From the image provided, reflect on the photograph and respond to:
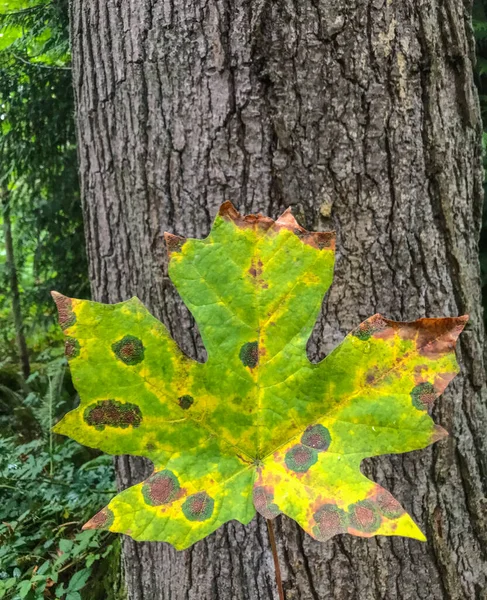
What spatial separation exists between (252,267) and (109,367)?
0.21 meters

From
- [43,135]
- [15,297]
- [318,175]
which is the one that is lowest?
[15,297]

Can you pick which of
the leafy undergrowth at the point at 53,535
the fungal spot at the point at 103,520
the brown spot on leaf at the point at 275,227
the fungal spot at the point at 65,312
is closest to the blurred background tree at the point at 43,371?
the leafy undergrowth at the point at 53,535

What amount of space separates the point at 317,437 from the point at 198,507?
16 cm

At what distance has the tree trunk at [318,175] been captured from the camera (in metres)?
0.96

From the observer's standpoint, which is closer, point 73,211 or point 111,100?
point 111,100

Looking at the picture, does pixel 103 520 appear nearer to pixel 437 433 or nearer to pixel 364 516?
pixel 364 516

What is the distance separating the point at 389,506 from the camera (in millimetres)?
516

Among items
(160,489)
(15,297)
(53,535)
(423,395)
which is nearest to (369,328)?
(423,395)

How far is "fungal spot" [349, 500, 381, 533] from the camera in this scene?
51 centimetres

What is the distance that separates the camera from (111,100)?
3.46 ft

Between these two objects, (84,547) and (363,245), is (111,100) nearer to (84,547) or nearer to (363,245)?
(363,245)

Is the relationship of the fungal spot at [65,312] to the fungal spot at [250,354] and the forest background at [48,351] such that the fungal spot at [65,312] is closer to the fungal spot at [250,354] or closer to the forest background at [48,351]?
the fungal spot at [250,354]

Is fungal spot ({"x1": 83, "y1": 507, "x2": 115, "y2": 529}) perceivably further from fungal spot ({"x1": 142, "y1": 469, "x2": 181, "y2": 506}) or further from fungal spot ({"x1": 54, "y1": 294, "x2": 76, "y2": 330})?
fungal spot ({"x1": 54, "y1": 294, "x2": 76, "y2": 330})

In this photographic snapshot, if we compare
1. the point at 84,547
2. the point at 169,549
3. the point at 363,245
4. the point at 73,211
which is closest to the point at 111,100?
the point at 363,245
